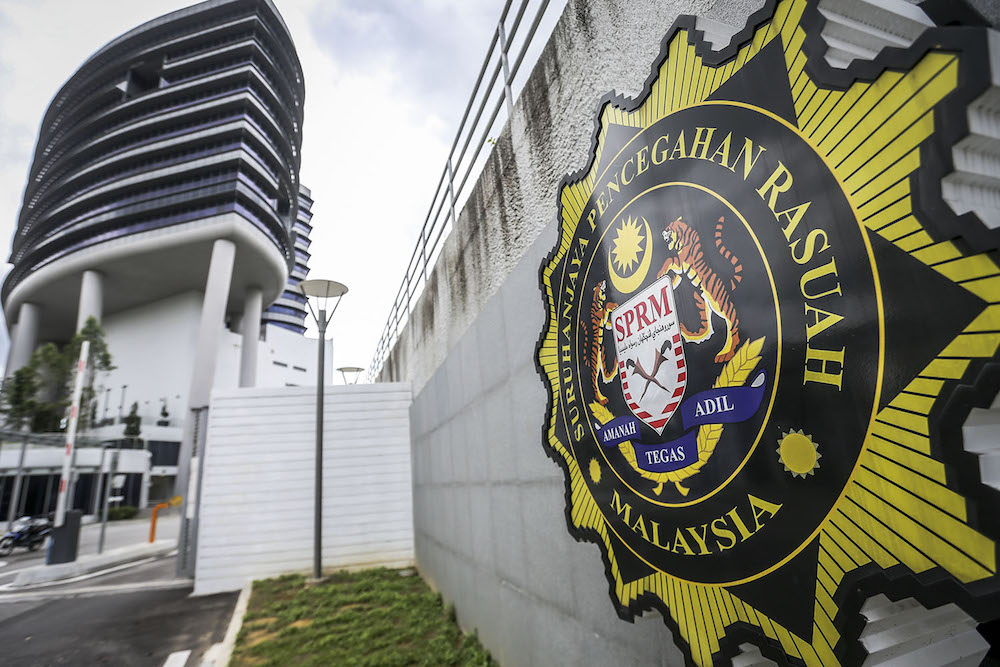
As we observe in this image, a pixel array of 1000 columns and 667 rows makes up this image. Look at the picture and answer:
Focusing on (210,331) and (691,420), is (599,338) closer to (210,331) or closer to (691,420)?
(691,420)

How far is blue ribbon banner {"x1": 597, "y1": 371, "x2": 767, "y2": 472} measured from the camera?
4.21 feet

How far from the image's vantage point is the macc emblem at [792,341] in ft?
2.83

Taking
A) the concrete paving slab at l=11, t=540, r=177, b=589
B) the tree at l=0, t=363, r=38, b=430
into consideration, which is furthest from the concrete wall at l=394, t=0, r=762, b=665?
the tree at l=0, t=363, r=38, b=430

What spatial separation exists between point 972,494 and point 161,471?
46401 mm

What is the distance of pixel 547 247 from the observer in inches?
113

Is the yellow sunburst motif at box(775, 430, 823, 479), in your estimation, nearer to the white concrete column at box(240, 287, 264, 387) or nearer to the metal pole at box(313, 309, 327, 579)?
the metal pole at box(313, 309, 327, 579)

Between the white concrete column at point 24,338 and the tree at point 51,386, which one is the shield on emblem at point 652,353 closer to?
the tree at point 51,386

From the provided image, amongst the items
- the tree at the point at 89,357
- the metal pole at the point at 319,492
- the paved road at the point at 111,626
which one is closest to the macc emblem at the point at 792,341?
the paved road at the point at 111,626

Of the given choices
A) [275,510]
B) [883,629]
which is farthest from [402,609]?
[883,629]

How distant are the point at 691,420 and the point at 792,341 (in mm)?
409

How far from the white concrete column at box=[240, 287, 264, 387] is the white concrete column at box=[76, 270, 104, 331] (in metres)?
8.75

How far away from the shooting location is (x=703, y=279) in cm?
144

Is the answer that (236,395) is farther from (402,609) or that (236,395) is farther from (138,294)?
(138,294)

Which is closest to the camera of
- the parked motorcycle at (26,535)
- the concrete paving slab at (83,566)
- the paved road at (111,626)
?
the paved road at (111,626)
